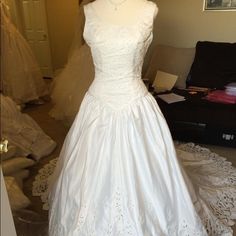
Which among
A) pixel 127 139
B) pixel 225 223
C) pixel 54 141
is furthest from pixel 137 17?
pixel 54 141

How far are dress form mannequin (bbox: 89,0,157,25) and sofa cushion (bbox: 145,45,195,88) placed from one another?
1.68 metres

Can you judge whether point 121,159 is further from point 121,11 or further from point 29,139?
point 29,139

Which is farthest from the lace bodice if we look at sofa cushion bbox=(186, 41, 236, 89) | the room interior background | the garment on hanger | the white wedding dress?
the room interior background

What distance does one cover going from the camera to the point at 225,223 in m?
1.66

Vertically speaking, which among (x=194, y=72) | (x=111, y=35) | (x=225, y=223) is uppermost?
(x=111, y=35)

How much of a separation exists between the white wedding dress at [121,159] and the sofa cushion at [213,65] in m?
1.58

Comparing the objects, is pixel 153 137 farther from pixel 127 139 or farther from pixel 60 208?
pixel 60 208

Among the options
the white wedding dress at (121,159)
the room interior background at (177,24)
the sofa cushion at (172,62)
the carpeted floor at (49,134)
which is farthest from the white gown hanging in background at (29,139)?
the sofa cushion at (172,62)

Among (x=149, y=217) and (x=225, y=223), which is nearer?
(x=149, y=217)

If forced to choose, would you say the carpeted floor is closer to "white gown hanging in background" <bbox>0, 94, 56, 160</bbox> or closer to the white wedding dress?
"white gown hanging in background" <bbox>0, 94, 56, 160</bbox>

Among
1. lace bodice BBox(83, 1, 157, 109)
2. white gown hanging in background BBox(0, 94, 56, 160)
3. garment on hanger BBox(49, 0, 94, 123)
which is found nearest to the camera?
lace bodice BBox(83, 1, 157, 109)

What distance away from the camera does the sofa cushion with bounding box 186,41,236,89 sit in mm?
2746

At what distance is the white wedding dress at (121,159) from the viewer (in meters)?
1.30

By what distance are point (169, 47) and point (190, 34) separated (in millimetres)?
255
